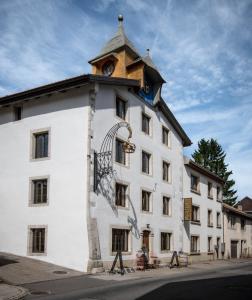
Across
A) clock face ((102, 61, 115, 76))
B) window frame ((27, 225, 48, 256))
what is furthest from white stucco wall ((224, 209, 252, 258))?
window frame ((27, 225, 48, 256))

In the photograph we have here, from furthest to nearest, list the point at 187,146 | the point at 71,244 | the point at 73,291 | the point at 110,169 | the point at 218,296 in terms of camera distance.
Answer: the point at 187,146, the point at 110,169, the point at 71,244, the point at 73,291, the point at 218,296

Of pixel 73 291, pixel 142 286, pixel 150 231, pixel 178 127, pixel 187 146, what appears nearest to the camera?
pixel 73 291

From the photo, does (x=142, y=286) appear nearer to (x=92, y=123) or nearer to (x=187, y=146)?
(x=92, y=123)

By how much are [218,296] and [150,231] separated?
14.7 m

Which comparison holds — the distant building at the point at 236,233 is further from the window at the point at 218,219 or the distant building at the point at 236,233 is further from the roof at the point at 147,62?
the roof at the point at 147,62

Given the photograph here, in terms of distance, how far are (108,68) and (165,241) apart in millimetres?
13379

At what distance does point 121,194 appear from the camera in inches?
966

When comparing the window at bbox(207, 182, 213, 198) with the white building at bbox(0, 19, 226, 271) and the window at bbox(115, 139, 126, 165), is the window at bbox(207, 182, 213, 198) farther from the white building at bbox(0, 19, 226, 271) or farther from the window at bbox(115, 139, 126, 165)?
the window at bbox(115, 139, 126, 165)

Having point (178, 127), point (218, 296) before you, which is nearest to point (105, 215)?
point (218, 296)

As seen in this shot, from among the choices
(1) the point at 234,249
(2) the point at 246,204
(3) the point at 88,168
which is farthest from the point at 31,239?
(2) the point at 246,204

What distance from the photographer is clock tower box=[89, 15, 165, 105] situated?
2822 centimetres

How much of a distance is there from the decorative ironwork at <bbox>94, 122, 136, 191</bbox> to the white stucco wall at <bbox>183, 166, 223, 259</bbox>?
1268cm

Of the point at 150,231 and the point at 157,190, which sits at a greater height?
the point at 157,190

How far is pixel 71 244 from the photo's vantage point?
21.1 metres
